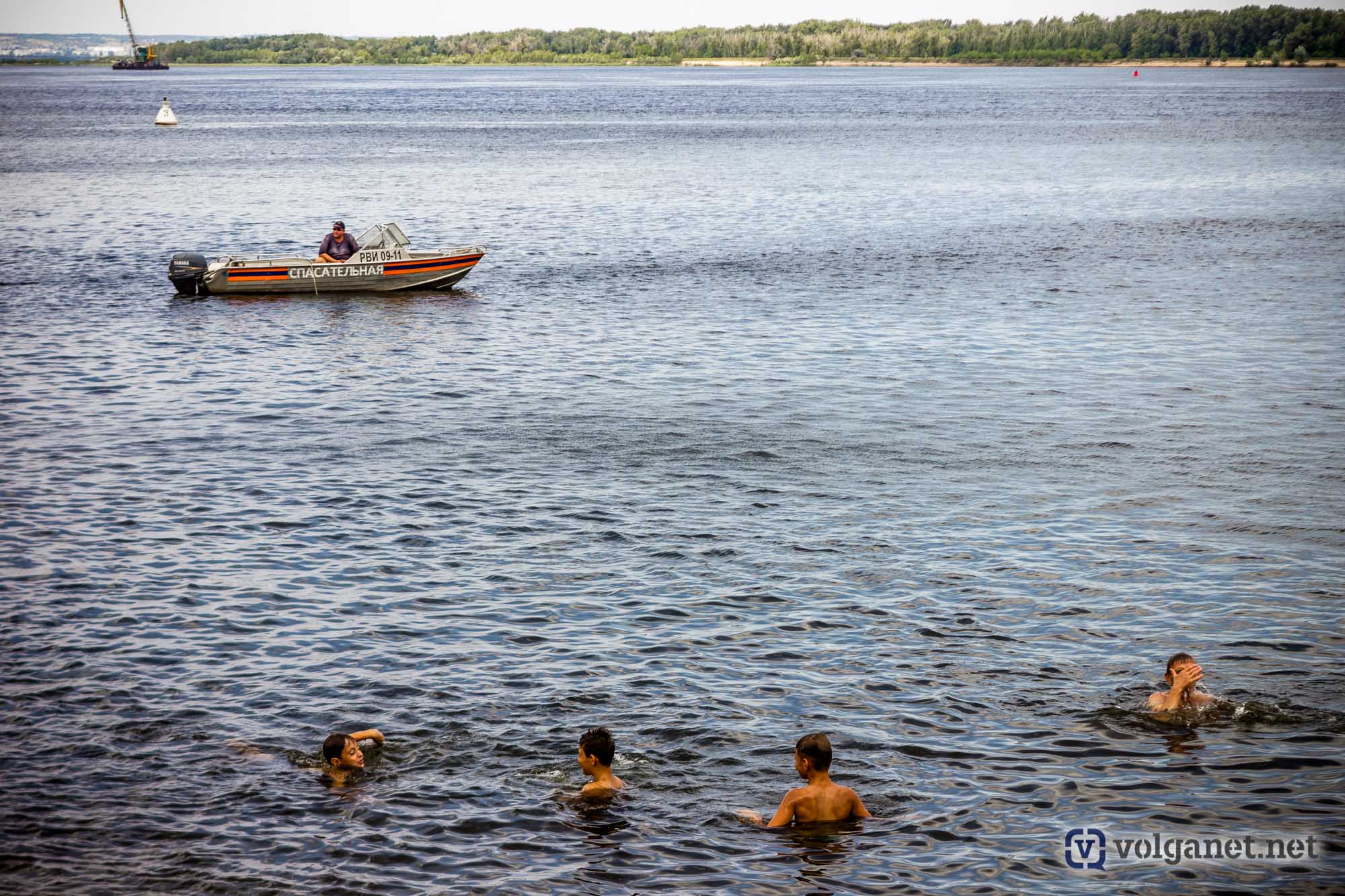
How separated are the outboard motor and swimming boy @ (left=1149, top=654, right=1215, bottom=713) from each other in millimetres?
33768

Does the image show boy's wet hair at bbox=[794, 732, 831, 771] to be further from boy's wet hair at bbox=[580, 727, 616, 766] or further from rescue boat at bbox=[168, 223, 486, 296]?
rescue boat at bbox=[168, 223, 486, 296]

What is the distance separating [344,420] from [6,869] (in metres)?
16.0

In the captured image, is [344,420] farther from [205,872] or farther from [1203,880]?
[1203,880]

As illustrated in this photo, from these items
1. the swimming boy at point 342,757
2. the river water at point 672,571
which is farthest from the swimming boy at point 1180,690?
the swimming boy at point 342,757

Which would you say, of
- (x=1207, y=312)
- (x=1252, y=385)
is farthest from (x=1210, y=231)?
(x=1252, y=385)

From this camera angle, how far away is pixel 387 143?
114 meters

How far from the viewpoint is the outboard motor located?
131 feet

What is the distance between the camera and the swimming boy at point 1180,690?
1377 centimetres

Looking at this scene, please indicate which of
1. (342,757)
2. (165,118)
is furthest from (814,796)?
(165,118)

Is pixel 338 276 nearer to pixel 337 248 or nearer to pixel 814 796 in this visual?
pixel 337 248

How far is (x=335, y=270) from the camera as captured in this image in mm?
40406

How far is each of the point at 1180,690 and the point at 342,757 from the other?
29.0ft

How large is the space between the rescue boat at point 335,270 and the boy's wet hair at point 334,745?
96.8ft

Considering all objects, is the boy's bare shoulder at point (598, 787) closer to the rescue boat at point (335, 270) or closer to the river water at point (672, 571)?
the river water at point (672, 571)
